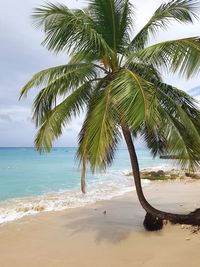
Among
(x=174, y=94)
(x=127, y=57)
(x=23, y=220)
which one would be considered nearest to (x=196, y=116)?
(x=174, y=94)

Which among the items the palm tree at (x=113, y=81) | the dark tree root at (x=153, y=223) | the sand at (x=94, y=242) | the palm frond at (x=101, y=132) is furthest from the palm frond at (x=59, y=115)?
the dark tree root at (x=153, y=223)

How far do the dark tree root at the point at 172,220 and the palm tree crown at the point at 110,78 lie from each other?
1710mm

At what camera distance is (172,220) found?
23.5 ft

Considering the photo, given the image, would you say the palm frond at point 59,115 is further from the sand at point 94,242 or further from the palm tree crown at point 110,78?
the sand at point 94,242

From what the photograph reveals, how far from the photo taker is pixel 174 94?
6.66 meters

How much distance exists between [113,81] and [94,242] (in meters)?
3.48

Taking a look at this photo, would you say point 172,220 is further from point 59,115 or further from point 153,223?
point 59,115

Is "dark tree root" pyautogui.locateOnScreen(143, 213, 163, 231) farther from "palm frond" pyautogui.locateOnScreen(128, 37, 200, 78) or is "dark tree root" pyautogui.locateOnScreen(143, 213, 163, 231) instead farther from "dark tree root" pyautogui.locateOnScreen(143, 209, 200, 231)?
"palm frond" pyautogui.locateOnScreen(128, 37, 200, 78)

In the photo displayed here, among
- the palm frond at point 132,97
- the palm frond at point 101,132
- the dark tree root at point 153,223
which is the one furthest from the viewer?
the dark tree root at point 153,223

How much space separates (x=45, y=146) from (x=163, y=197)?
7540mm

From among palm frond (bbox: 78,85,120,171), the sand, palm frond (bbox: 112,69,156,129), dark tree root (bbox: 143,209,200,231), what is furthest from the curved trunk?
palm frond (bbox: 112,69,156,129)

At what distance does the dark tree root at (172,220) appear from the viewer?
7054 mm

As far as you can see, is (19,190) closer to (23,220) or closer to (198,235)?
(23,220)

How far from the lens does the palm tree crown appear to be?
5.62 metres
